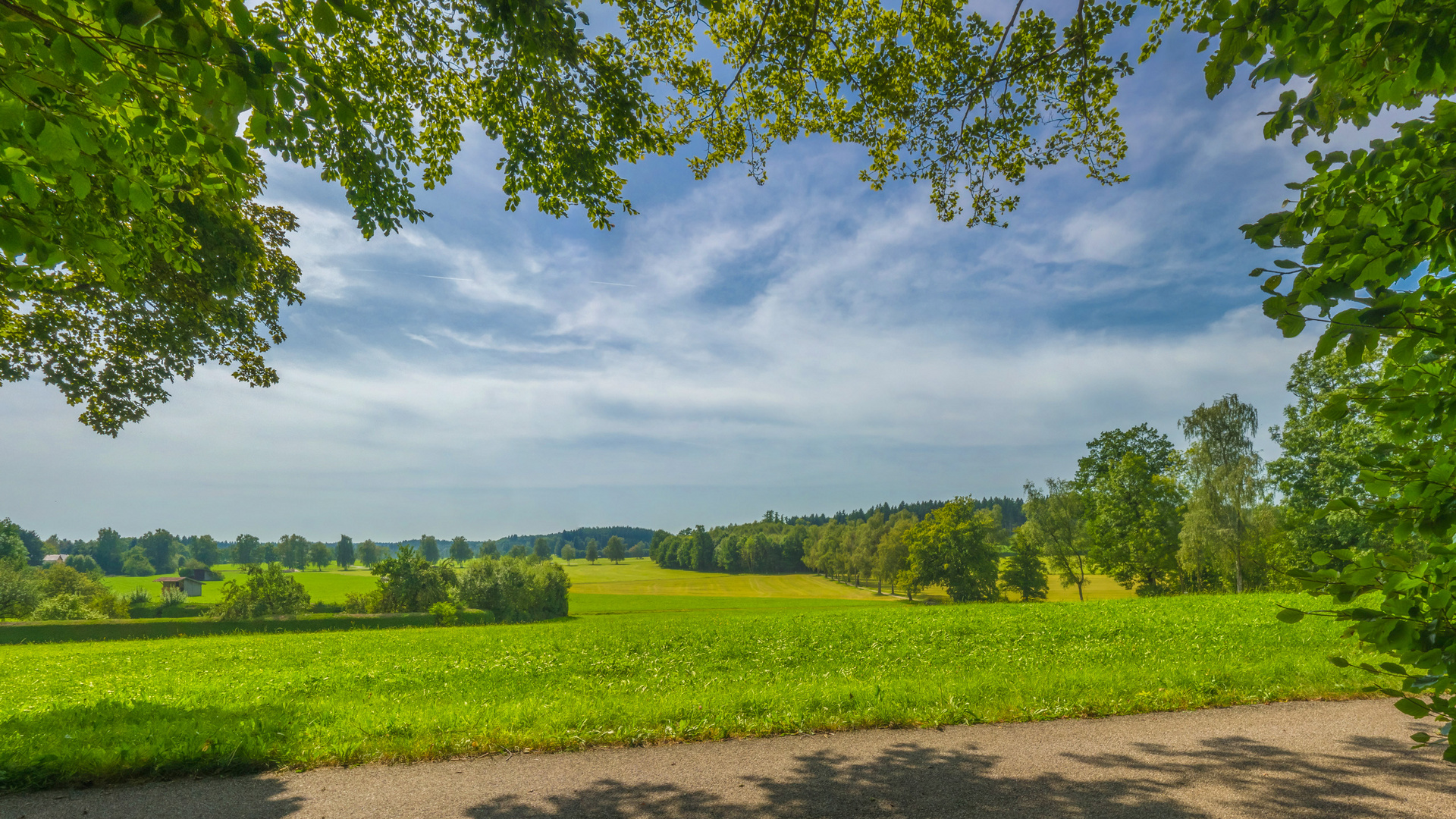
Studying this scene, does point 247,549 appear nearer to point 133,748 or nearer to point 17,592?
point 17,592

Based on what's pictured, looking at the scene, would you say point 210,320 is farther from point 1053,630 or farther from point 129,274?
point 1053,630

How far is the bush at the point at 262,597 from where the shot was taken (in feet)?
138

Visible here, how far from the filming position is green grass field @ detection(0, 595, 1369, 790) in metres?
5.90

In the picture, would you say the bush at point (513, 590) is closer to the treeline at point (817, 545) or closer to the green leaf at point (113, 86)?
the treeline at point (817, 545)

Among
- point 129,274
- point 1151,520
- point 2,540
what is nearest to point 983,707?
point 129,274

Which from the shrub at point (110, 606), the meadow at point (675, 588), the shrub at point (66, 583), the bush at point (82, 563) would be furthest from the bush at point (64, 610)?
the bush at point (82, 563)

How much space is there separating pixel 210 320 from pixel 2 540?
78429mm

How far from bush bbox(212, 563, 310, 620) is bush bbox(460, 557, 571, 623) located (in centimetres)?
1203

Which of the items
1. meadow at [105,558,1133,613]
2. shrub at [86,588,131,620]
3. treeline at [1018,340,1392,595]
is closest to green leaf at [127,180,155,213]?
treeline at [1018,340,1392,595]

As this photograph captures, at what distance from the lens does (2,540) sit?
2147 inches

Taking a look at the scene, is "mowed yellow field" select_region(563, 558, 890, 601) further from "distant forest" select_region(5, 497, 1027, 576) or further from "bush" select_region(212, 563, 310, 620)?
"bush" select_region(212, 563, 310, 620)

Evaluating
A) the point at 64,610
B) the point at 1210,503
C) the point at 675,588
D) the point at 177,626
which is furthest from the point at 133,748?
the point at 675,588

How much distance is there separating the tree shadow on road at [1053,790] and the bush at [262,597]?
5145cm

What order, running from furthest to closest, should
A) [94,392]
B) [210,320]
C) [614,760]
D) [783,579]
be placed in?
[783,579], [94,392], [210,320], [614,760]
